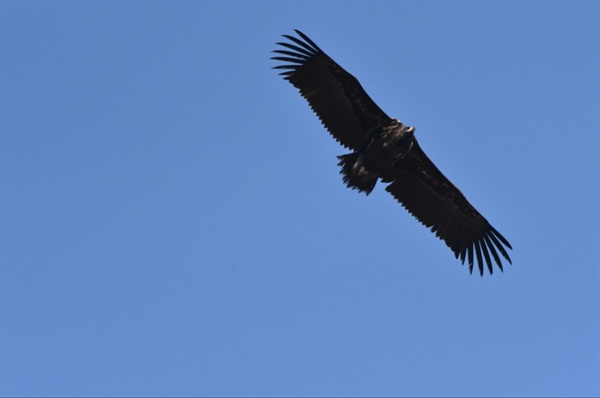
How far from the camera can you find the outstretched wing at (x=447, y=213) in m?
24.9

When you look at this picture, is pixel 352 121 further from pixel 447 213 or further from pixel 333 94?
pixel 447 213

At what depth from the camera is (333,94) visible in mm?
23375

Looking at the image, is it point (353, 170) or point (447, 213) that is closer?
point (353, 170)

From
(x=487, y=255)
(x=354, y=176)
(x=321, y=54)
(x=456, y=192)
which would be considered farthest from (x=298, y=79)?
(x=487, y=255)

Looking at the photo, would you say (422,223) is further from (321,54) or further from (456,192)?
(321,54)

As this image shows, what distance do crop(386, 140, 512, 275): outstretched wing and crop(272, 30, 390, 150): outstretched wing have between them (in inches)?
74.2

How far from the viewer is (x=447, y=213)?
25422mm

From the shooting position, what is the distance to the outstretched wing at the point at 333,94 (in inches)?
911

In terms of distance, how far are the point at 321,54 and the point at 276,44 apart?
103cm

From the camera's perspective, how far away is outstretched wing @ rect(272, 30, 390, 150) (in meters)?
23.1

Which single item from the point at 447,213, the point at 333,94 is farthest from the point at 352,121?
the point at 447,213

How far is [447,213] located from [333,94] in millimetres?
4457

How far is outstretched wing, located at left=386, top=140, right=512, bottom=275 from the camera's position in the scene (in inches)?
981

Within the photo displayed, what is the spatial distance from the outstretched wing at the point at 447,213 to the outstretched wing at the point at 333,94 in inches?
74.2
